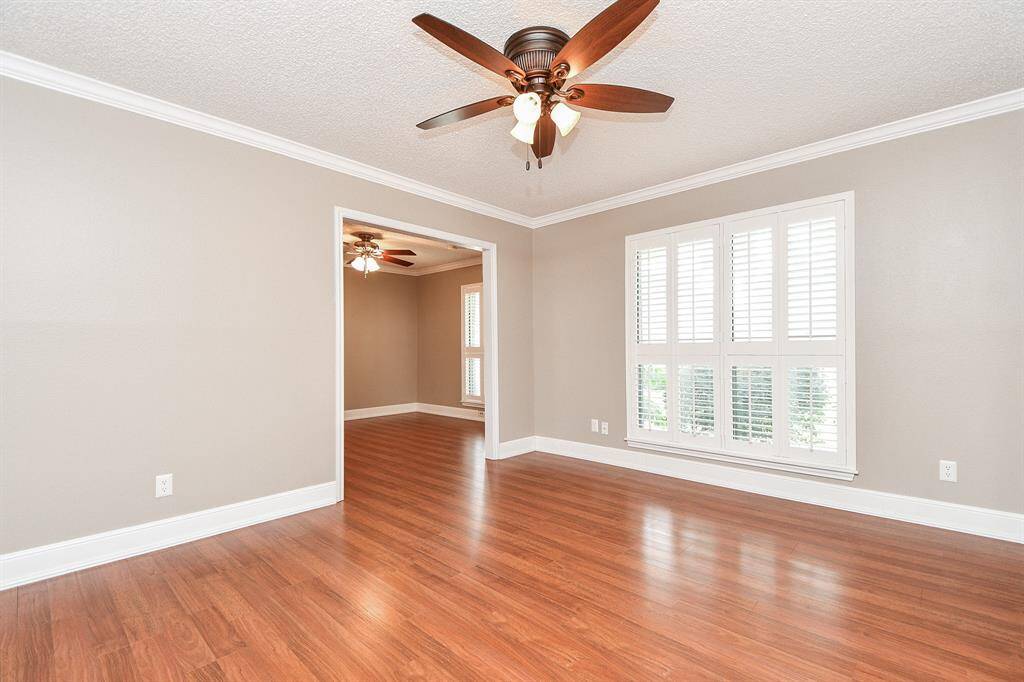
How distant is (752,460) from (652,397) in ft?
3.40

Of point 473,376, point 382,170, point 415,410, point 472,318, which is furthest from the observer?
point 415,410

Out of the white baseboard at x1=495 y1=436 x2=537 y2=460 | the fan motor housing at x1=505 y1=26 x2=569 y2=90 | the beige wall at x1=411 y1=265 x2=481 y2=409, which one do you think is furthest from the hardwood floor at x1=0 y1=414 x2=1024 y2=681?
the beige wall at x1=411 y1=265 x2=481 y2=409

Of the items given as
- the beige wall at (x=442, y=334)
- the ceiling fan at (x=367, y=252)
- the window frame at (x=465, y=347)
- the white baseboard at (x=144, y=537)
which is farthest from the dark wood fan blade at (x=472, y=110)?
the beige wall at (x=442, y=334)

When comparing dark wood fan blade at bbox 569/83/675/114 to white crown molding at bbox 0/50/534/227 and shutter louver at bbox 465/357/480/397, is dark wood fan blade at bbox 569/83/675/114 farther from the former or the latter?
shutter louver at bbox 465/357/480/397

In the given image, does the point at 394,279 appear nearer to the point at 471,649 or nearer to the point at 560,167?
the point at 560,167

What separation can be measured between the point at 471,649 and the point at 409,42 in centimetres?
288

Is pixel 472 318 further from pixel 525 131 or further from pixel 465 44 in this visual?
pixel 465 44

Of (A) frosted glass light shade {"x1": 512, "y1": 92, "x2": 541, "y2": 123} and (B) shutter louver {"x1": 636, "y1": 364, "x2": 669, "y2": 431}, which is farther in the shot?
(B) shutter louver {"x1": 636, "y1": 364, "x2": 669, "y2": 431}

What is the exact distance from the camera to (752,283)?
3.97 metres

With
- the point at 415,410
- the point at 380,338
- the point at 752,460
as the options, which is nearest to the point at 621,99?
the point at 752,460

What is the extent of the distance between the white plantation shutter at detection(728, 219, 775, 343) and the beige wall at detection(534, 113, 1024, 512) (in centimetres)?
28

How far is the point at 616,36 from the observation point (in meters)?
1.94

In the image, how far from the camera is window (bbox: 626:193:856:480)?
11.7 ft

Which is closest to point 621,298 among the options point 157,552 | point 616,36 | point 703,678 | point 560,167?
point 560,167
